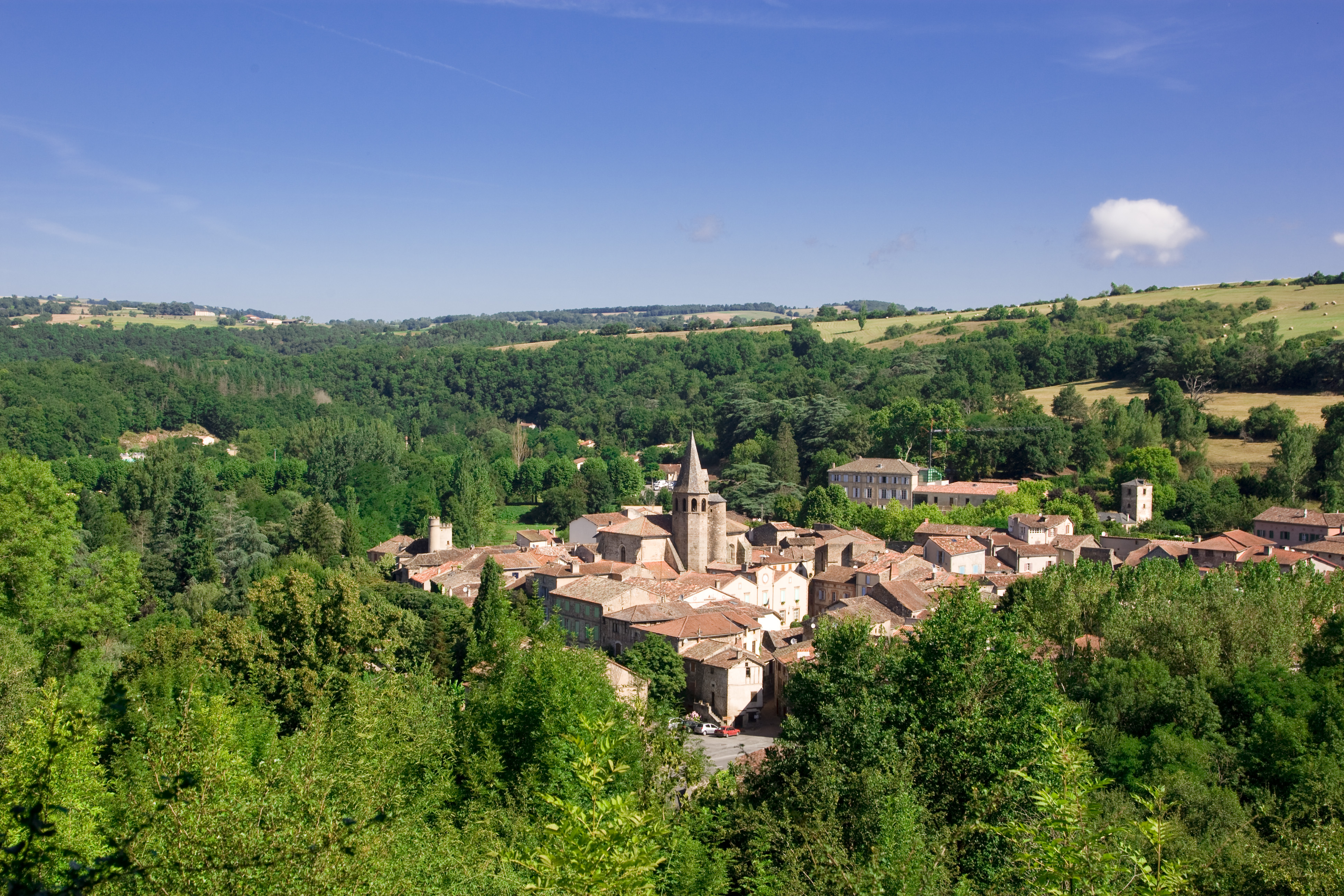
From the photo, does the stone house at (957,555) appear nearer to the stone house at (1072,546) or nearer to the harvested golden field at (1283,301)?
the stone house at (1072,546)

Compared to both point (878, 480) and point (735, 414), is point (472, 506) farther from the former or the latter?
point (735, 414)

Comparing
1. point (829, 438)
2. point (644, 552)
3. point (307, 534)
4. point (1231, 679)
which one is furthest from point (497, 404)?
point (1231, 679)

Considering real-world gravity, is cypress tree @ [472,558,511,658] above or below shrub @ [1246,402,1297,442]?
below

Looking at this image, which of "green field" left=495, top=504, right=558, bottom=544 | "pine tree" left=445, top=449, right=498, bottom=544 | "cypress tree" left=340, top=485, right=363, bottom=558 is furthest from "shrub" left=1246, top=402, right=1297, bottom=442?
"cypress tree" left=340, top=485, right=363, bottom=558

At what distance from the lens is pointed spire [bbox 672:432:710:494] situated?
163 feet

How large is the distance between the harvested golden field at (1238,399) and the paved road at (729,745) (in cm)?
5750

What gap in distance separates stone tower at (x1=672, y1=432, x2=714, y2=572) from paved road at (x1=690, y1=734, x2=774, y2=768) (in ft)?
54.8

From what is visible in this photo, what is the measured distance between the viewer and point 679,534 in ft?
164

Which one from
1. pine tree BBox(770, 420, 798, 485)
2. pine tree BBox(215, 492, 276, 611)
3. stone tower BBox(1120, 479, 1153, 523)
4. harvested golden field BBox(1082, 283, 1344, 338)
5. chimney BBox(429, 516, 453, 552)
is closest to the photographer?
pine tree BBox(215, 492, 276, 611)

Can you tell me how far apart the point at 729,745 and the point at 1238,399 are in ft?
215

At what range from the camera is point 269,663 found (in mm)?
26469

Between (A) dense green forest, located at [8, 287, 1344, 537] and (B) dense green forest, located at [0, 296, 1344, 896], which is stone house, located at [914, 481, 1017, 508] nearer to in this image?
(B) dense green forest, located at [0, 296, 1344, 896]

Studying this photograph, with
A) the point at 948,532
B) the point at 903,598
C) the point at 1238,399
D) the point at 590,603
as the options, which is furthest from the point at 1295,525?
the point at 590,603

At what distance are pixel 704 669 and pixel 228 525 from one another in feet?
118
